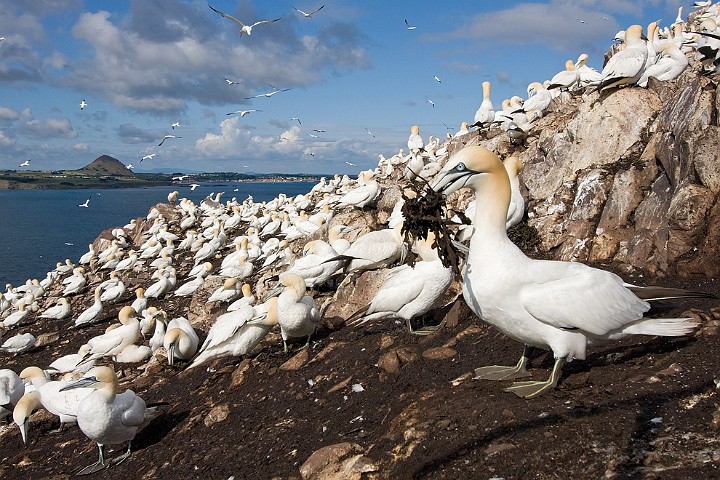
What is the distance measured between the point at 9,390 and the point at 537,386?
Answer: 952 centimetres

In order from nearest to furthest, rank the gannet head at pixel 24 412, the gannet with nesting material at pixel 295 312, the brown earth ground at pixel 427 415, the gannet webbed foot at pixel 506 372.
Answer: the brown earth ground at pixel 427 415
the gannet webbed foot at pixel 506 372
the gannet with nesting material at pixel 295 312
the gannet head at pixel 24 412

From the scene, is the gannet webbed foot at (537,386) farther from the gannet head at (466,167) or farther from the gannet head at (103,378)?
the gannet head at (103,378)

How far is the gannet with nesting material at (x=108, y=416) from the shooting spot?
6.58 meters

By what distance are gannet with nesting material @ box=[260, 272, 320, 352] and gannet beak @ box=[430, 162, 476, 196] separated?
4107mm

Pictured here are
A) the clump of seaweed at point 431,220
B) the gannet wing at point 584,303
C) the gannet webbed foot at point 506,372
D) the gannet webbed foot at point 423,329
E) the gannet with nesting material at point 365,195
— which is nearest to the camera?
the gannet wing at point 584,303

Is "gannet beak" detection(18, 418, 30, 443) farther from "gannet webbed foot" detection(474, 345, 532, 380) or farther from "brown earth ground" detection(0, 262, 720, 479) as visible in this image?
"gannet webbed foot" detection(474, 345, 532, 380)

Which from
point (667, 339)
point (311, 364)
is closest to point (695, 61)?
point (667, 339)

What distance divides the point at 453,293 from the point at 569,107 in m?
7.79

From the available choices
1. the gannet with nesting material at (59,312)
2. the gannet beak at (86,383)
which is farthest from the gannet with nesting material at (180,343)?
the gannet with nesting material at (59,312)

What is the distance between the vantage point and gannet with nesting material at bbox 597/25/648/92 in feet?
31.9

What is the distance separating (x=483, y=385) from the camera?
4.71m

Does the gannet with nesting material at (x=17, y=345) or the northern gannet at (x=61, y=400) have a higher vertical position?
the northern gannet at (x=61, y=400)

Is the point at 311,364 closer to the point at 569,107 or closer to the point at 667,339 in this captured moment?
the point at 667,339

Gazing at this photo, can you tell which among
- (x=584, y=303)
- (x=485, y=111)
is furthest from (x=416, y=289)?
(x=485, y=111)
